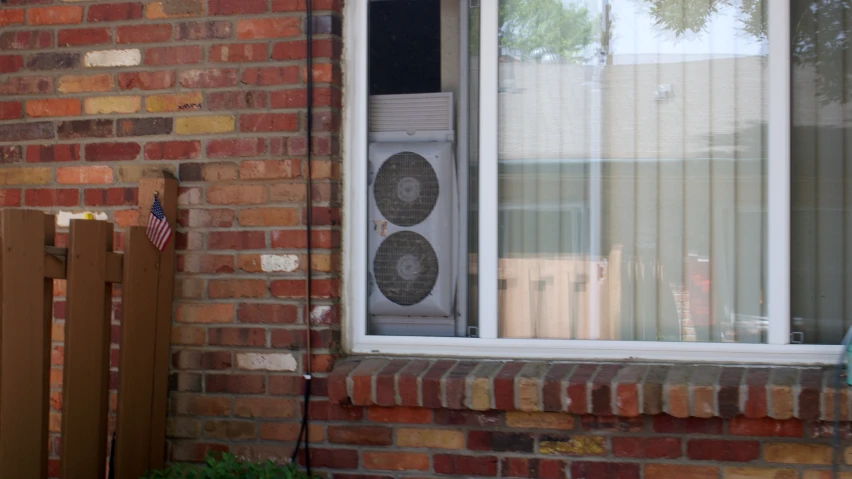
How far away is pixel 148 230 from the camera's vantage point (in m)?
3.18

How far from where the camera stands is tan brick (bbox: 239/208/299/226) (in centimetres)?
328

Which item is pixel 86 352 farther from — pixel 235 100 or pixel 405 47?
pixel 405 47

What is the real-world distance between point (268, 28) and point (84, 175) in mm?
924

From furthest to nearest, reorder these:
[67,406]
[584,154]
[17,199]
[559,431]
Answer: [17,199] < [584,154] < [559,431] < [67,406]

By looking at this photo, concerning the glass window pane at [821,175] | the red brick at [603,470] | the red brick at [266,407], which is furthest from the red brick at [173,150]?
the glass window pane at [821,175]

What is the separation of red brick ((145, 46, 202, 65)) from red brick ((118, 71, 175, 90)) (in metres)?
0.04

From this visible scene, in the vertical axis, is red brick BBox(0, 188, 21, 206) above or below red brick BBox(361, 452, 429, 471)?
above

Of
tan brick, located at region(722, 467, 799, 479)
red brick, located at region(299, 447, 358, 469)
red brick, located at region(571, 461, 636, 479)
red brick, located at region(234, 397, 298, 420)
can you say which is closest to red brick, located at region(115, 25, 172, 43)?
red brick, located at region(234, 397, 298, 420)

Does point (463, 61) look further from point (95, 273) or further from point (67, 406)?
point (67, 406)

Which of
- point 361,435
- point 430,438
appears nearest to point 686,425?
point 430,438

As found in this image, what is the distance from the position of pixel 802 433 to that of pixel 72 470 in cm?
235

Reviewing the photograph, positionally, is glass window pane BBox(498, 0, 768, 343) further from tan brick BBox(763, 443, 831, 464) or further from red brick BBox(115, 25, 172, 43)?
red brick BBox(115, 25, 172, 43)

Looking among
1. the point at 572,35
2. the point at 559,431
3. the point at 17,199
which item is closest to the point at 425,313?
the point at 559,431

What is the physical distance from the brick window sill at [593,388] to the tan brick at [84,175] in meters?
1.18
